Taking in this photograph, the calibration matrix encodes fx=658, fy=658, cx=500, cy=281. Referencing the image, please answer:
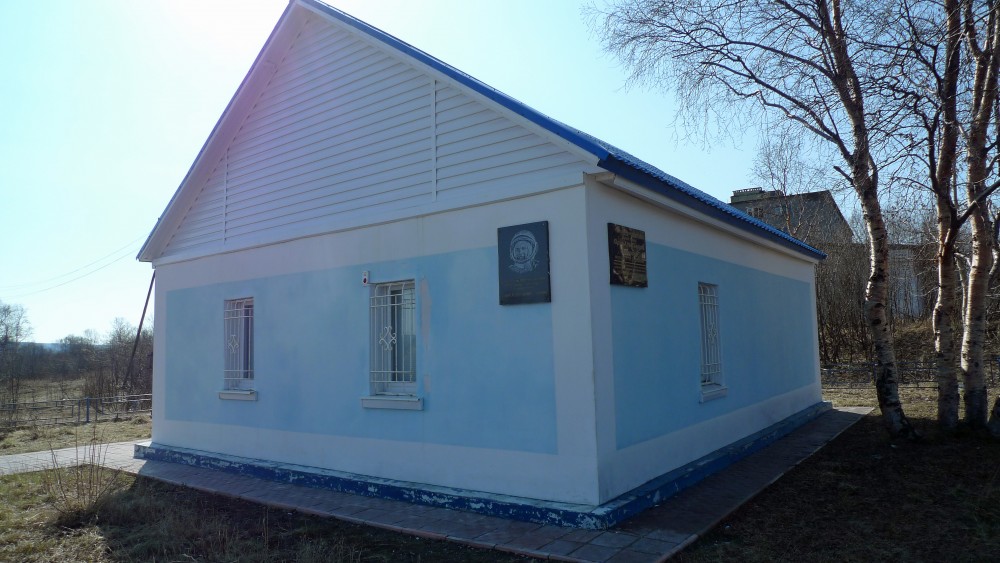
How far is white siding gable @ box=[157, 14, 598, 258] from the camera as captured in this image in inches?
273

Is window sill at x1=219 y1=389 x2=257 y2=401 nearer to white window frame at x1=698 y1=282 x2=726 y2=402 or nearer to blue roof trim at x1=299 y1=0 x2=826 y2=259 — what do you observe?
blue roof trim at x1=299 y1=0 x2=826 y2=259

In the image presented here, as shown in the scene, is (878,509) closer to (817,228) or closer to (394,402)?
(394,402)

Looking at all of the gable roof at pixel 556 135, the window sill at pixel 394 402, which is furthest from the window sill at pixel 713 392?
the window sill at pixel 394 402

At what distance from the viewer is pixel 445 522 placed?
6.30 meters

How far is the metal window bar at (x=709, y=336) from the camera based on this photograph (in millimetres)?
8750

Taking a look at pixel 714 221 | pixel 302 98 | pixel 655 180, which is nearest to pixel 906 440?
pixel 714 221

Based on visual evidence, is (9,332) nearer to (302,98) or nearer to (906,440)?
(302,98)

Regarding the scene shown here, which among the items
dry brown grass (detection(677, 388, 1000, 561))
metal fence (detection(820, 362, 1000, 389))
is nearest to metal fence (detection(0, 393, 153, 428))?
dry brown grass (detection(677, 388, 1000, 561))

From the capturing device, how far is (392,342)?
790 cm

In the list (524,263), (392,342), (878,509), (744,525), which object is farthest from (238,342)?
(878,509)

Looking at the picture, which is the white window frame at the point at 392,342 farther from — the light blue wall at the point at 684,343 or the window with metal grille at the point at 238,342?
the window with metal grille at the point at 238,342

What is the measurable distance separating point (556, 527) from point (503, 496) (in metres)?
0.78

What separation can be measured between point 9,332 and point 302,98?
42305mm

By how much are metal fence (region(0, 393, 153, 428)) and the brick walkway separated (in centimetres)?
948
